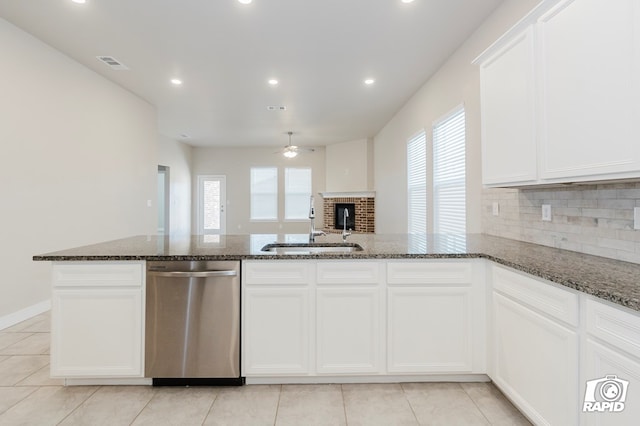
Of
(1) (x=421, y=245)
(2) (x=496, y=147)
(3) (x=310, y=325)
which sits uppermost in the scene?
(2) (x=496, y=147)

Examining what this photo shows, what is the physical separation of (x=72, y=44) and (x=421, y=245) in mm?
4136

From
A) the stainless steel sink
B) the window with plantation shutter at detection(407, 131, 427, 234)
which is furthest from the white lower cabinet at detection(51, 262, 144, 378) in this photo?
the window with plantation shutter at detection(407, 131, 427, 234)

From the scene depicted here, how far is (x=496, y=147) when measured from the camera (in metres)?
2.49

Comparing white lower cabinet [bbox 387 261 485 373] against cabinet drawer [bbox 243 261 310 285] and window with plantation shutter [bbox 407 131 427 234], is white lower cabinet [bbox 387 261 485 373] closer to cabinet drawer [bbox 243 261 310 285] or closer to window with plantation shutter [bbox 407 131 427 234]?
cabinet drawer [bbox 243 261 310 285]

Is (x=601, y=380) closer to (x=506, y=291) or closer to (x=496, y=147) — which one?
(x=506, y=291)

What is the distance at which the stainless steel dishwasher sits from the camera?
2.23m

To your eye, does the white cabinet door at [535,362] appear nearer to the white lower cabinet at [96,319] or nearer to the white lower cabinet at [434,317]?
the white lower cabinet at [434,317]

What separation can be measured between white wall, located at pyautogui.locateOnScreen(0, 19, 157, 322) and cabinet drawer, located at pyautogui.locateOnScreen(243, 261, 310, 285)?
286 centimetres

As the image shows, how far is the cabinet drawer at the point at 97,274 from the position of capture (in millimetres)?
2213

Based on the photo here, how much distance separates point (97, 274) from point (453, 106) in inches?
145

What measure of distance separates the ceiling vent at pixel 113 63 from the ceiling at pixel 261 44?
87 mm

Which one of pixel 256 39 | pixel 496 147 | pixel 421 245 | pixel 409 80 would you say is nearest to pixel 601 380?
pixel 421 245

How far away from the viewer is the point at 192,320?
224 cm

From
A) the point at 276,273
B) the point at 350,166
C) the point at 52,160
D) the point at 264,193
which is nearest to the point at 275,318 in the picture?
the point at 276,273
